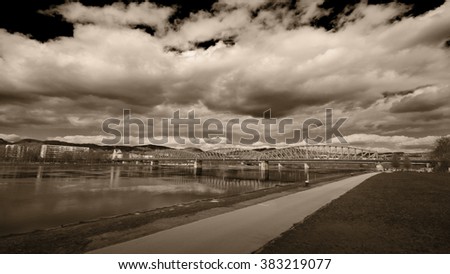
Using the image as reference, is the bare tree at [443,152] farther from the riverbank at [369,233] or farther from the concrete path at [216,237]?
the concrete path at [216,237]

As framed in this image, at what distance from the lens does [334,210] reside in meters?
13.4

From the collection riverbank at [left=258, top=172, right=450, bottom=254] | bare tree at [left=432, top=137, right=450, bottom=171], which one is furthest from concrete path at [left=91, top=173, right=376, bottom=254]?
bare tree at [left=432, top=137, right=450, bottom=171]

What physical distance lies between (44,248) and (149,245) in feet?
11.2

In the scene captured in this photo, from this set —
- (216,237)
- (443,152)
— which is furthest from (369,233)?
(443,152)

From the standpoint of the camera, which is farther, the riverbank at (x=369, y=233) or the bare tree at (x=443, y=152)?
the bare tree at (x=443, y=152)

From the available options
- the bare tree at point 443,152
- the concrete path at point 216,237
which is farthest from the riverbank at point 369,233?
the bare tree at point 443,152

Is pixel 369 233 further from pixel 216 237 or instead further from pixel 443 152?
pixel 443 152

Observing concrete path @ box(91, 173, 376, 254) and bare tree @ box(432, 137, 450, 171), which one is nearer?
concrete path @ box(91, 173, 376, 254)

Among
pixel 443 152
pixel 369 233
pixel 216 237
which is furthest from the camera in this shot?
pixel 443 152

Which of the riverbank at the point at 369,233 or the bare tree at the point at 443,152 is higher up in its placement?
the bare tree at the point at 443,152

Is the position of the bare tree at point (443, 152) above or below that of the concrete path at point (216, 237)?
above

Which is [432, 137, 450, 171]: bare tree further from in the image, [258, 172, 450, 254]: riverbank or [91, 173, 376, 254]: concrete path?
[91, 173, 376, 254]: concrete path
